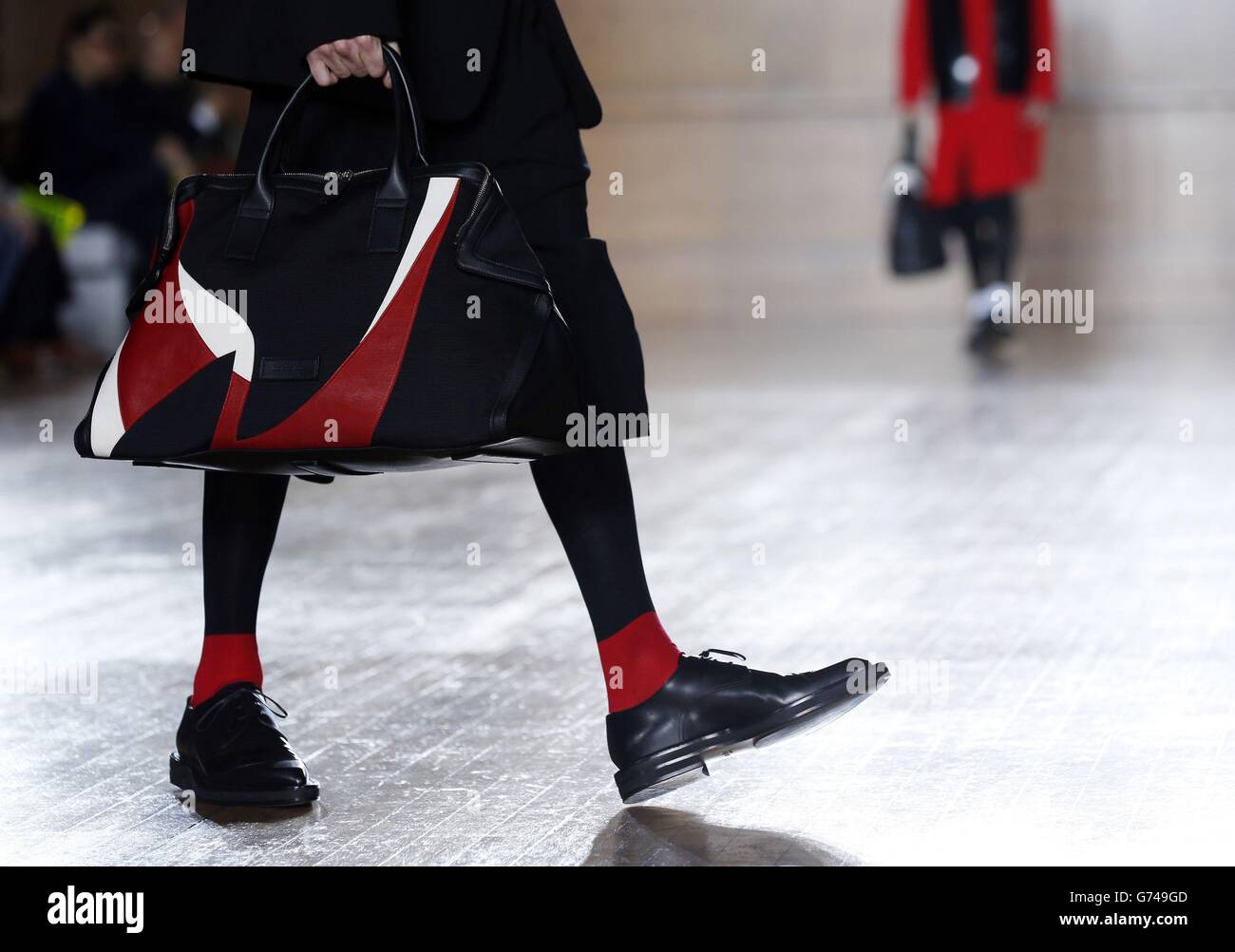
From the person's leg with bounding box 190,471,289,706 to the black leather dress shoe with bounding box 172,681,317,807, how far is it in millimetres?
27

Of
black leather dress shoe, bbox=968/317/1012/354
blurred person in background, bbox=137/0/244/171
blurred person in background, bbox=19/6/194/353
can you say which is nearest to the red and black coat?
black leather dress shoe, bbox=968/317/1012/354

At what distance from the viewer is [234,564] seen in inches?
86.5

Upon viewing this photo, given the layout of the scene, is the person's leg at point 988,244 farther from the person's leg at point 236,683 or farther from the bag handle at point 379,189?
the bag handle at point 379,189

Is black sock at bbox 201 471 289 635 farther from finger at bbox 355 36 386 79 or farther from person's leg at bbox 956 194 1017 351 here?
person's leg at bbox 956 194 1017 351

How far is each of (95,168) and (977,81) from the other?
12.9ft

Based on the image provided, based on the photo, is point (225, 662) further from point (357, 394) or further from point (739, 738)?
point (739, 738)

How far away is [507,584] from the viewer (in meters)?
3.55

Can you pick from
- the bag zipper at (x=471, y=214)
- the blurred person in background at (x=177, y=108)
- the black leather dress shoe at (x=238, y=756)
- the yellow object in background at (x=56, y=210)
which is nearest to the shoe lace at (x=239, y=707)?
the black leather dress shoe at (x=238, y=756)

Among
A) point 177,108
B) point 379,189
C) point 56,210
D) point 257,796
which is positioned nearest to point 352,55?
point 379,189

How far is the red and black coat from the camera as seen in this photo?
311 inches
